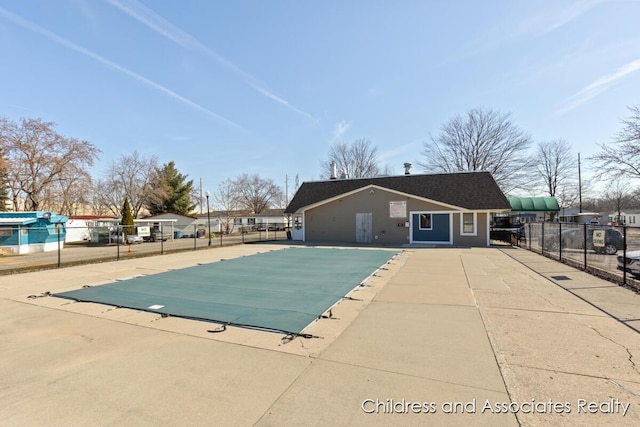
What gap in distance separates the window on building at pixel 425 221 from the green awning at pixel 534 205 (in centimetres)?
2353

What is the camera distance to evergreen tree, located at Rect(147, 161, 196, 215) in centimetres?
4506

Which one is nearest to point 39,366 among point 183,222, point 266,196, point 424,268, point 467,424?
point 467,424

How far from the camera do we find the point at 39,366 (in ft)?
12.9

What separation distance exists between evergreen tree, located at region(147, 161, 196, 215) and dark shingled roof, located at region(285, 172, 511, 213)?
86.6 ft

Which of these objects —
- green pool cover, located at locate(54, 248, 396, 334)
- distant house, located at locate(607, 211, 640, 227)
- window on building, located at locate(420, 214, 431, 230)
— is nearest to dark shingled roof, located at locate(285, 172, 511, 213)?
window on building, located at locate(420, 214, 431, 230)

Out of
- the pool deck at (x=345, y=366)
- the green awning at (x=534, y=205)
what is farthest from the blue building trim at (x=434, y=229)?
the green awning at (x=534, y=205)

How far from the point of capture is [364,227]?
916 inches

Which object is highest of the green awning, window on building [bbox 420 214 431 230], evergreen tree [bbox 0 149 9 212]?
evergreen tree [bbox 0 149 9 212]

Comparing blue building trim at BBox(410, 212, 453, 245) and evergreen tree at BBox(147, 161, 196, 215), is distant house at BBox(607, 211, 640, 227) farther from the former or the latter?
evergreen tree at BBox(147, 161, 196, 215)

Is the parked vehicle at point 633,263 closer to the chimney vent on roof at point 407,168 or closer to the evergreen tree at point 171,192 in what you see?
the chimney vent on roof at point 407,168

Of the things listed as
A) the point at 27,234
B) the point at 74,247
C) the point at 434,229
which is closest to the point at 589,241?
the point at 434,229

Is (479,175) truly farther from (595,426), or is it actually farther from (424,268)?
(595,426)

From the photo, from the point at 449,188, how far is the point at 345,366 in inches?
856

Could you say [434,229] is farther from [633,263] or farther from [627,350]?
[627,350]
